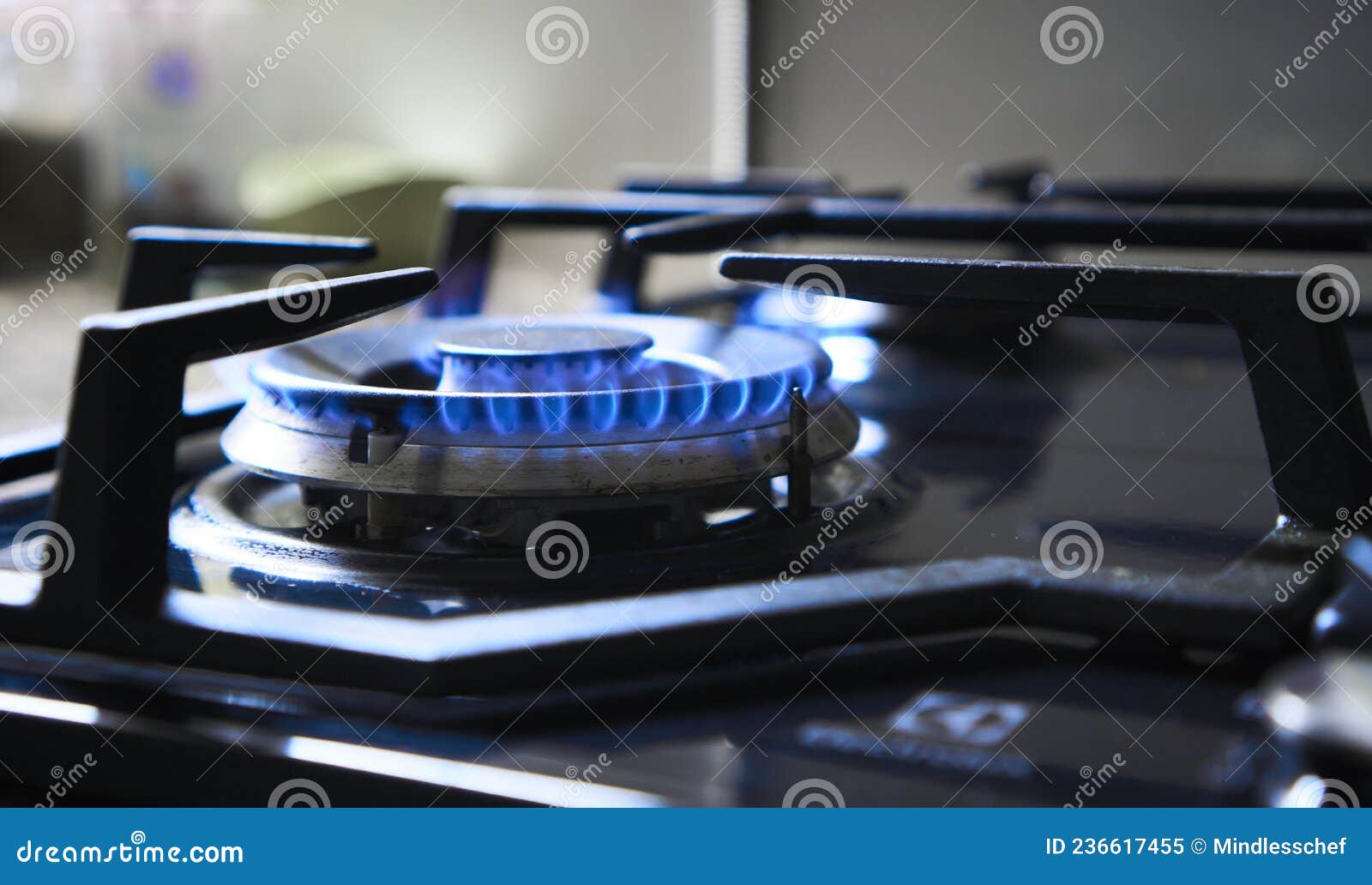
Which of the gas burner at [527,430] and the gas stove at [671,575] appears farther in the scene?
the gas burner at [527,430]

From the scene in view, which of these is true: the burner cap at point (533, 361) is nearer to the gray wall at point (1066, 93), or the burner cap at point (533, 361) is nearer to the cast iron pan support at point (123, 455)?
the cast iron pan support at point (123, 455)

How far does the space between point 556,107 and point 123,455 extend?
8.46 feet

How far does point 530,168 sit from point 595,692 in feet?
8.91

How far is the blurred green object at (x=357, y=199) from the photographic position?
2648 mm

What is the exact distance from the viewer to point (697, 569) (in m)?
0.57

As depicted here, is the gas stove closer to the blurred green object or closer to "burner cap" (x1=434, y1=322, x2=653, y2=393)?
"burner cap" (x1=434, y1=322, x2=653, y2=393)

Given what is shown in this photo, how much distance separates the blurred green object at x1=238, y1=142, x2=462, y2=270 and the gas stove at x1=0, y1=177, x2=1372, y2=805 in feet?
6.38

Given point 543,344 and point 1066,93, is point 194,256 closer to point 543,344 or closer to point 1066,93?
point 543,344

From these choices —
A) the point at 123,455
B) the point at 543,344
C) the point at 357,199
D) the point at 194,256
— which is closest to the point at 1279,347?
the point at 543,344

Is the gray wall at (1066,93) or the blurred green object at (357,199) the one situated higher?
the blurred green object at (357,199)

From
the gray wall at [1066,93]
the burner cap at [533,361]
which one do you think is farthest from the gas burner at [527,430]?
the gray wall at [1066,93]

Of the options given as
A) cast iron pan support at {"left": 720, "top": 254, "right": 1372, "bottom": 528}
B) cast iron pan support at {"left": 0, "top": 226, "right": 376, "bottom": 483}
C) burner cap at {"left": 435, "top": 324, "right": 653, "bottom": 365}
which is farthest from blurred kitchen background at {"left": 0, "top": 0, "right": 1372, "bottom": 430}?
cast iron pan support at {"left": 720, "top": 254, "right": 1372, "bottom": 528}

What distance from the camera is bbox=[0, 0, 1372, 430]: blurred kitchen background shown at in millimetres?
1500

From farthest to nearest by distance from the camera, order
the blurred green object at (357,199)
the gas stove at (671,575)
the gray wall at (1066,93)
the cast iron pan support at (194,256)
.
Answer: the blurred green object at (357,199) < the gray wall at (1066,93) < the cast iron pan support at (194,256) < the gas stove at (671,575)
